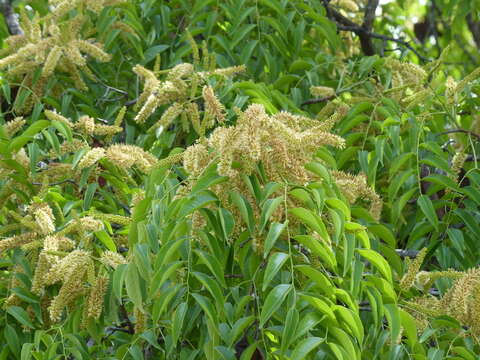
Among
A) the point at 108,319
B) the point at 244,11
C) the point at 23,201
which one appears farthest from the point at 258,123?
the point at 244,11

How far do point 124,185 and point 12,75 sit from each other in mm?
901

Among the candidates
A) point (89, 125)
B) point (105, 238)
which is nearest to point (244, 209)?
point (105, 238)

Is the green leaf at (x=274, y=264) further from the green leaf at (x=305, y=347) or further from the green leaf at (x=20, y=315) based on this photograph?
the green leaf at (x=20, y=315)

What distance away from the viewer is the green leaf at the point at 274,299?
240cm

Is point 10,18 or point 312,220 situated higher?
point 312,220

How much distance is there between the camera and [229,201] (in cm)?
268

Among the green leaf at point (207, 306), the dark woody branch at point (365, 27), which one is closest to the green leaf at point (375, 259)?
the green leaf at point (207, 306)

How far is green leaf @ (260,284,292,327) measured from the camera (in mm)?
2398

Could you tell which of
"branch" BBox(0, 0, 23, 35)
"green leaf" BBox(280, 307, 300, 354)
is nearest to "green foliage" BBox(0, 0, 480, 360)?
"green leaf" BBox(280, 307, 300, 354)

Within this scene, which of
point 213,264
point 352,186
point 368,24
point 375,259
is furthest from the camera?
point 368,24

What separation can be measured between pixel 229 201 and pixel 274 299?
14.5 inches

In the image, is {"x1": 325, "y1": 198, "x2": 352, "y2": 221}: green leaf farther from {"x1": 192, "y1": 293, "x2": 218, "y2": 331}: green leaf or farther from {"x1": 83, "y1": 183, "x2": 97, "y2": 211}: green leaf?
{"x1": 83, "y1": 183, "x2": 97, "y2": 211}: green leaf

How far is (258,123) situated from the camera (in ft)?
8.63

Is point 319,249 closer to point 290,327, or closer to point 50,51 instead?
point 290,327
